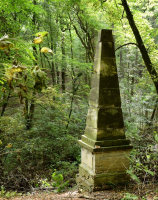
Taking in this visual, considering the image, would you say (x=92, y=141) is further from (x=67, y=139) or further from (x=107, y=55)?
(x=67, y=139)

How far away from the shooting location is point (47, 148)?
31.7 ft

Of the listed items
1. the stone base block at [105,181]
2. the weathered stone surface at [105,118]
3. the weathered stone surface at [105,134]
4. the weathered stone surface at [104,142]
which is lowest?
the stone base block at [105,181]

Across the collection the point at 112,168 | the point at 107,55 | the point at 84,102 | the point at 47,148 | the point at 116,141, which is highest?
the point at 107,55

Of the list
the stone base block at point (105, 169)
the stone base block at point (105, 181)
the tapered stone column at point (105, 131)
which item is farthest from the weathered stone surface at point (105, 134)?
the stone base block at point (105, 181)

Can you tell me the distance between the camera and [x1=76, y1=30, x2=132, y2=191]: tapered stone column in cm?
419

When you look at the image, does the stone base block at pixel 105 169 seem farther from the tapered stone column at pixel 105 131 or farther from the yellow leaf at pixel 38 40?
the yellow leaf at pixel 38 40

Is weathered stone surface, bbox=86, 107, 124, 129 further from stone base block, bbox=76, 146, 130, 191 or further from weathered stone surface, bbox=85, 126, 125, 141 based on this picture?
stone base block, bbox=76, 146, 130, 191

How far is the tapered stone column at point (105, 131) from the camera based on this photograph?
419 centimetres

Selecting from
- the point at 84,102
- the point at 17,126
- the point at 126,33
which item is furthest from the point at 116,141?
the point at 84,102

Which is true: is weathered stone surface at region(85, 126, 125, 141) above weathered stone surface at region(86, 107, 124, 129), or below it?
below

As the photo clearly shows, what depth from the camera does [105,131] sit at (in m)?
4.31

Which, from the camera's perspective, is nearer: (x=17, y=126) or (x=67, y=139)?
(x=17, y=126)

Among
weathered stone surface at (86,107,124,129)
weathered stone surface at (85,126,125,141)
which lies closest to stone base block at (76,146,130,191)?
weathered stone surface at (85,126,125,141)

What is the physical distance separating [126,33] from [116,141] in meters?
6.42
